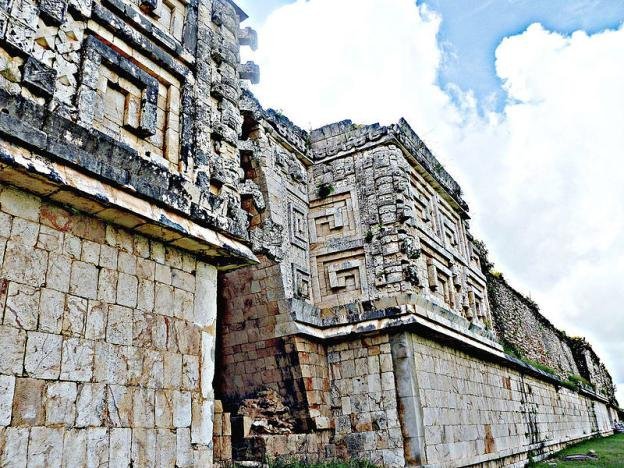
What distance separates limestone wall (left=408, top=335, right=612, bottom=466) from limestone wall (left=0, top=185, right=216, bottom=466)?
177 inches

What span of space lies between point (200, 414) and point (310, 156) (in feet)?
21.4

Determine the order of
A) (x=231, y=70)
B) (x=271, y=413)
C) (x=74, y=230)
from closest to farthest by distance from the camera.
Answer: (x=74, y=230), (x=231, y=70), (x=271, y=413)

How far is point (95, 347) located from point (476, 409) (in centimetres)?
807

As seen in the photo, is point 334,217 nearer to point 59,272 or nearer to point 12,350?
point 59,272

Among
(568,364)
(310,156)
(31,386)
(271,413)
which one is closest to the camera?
(31,386)

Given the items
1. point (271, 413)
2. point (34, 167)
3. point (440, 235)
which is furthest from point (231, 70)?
point (440, 235)

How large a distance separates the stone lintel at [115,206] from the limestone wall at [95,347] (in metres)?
0.10

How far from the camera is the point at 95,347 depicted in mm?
3684

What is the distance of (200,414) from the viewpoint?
4371 mm

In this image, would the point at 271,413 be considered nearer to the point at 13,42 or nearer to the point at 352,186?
the point at 352,186

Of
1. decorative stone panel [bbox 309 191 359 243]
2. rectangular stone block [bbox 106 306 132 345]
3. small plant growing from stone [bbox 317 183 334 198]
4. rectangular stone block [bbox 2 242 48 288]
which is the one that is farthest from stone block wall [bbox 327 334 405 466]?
rectangular stone block [bbox 2 242 48 288]

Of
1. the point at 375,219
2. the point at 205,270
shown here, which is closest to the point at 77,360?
the point at 205,270

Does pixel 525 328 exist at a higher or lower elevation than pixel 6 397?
higher

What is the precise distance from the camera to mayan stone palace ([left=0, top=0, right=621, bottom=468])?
3.46 m
